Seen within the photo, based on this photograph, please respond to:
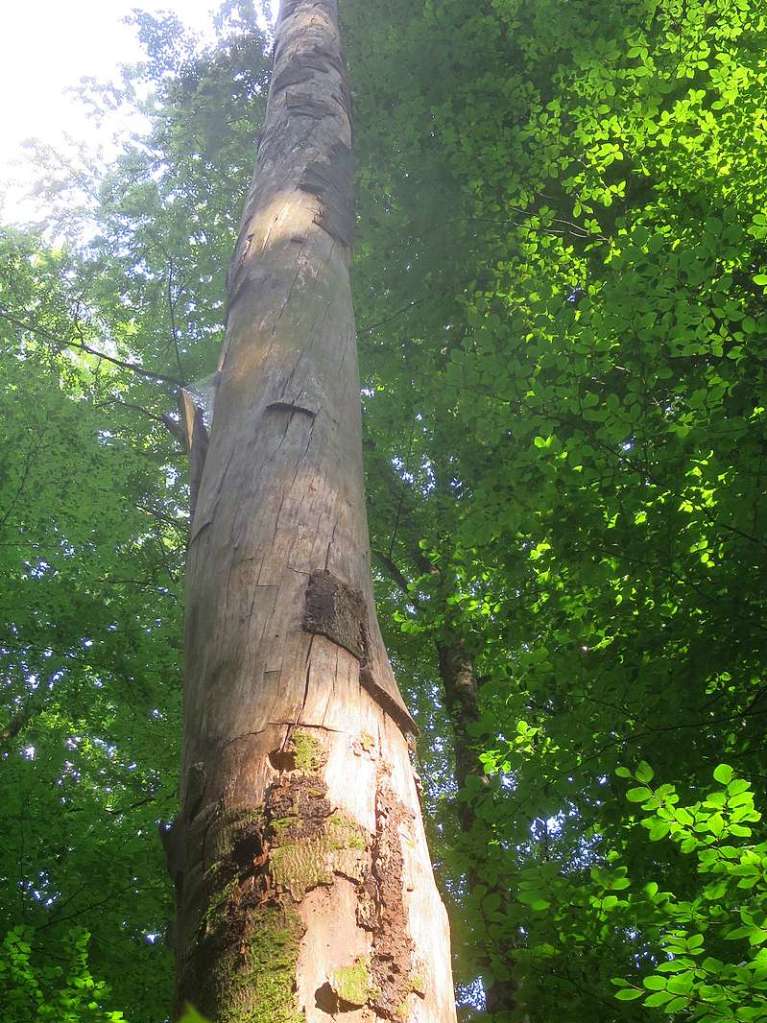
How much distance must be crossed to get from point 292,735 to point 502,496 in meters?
3.41

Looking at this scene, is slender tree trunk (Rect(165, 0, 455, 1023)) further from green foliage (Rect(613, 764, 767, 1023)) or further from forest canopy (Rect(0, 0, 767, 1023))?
green foliage (Rect(613, 764, 767, 1023))

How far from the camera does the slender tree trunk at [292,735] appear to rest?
1181mm

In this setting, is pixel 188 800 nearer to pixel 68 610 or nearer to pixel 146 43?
pixel 68 610

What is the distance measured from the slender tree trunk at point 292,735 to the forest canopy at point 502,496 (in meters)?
0.56

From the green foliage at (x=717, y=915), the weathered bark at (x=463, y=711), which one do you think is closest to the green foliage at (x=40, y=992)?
the weathered bark at (x=463, y=711)

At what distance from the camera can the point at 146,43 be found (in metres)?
11.3

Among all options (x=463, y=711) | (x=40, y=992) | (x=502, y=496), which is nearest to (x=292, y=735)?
(x=502, y=496)

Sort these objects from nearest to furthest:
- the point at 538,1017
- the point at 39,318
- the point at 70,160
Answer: the point at 538,1017 → the point at 39,318 → the point at 70,160

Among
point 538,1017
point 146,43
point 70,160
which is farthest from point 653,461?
point 70,160

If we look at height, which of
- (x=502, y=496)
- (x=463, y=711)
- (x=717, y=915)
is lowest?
(x=717, y=915)

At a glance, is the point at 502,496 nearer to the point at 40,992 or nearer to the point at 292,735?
the point at 292,735

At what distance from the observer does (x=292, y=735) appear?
1447 mm

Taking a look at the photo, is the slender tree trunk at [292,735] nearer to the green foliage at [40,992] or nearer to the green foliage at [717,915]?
the green foliage at [717,915]

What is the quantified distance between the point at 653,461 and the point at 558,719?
1.39 m
